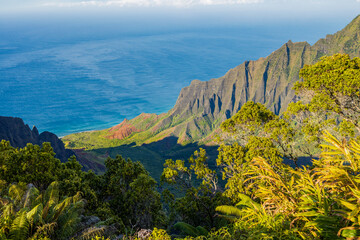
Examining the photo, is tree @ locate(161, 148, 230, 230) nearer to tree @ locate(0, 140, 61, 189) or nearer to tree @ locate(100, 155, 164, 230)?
tree @ locate(100, 155, 164, 230)

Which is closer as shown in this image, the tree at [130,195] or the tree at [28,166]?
the tree at [28,166]

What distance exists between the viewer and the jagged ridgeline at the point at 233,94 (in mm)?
152750

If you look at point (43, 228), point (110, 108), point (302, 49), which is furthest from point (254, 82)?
point (43, 228)

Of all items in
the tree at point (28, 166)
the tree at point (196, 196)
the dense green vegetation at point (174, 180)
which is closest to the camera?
the dense green vegetation at point (174, 180)

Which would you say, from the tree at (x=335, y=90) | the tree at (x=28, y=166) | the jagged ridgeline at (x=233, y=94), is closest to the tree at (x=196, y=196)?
the tree at (x=28, y=166)

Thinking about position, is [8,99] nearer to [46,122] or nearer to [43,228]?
[46,122]

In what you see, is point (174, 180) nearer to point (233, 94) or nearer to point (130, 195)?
point (130, 195)

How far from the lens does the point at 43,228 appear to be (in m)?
7.15

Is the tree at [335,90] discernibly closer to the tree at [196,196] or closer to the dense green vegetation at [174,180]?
the dense green vegetation at [174,180]

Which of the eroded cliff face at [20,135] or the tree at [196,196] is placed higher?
the tree at [196,196]

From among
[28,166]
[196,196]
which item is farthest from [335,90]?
[28,166]

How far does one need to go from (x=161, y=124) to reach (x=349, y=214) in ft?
537


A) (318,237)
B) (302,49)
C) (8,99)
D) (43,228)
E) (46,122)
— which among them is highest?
(302,49)

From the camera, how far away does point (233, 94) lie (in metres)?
190
